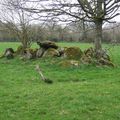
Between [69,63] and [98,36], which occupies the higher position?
[98,36]

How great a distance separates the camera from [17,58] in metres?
25.4

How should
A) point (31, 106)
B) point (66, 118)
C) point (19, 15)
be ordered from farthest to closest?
point (19, 15) → point (31, 106) → point (66, 118)

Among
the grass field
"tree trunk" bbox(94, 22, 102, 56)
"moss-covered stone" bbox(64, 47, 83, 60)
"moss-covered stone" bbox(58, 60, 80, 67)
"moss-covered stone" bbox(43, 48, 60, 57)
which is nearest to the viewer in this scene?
the grass field

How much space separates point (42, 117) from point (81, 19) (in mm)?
13795

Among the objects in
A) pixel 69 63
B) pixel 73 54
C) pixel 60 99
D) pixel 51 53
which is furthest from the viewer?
pixel 51 53

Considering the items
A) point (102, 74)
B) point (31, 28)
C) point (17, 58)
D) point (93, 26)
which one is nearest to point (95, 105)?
point (102, 74)

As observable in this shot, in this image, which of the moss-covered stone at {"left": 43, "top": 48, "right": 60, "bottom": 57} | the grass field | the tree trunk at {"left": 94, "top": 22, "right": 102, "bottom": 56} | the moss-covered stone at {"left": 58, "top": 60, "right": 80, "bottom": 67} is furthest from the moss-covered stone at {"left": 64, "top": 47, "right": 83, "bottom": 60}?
the grass field

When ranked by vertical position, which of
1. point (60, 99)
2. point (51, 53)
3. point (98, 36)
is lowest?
point (60, 99)

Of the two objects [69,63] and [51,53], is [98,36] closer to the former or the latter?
[51,53]

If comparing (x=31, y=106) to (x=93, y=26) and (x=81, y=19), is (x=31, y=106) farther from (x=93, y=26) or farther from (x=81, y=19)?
(x=93, y=26)

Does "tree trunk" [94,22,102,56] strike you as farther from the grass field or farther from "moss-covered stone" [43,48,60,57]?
the grass field

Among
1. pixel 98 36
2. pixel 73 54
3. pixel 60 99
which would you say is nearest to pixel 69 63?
pixel 73 54

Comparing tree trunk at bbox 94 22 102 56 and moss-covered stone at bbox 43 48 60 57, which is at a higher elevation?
tree trunk at bbox 94 22 102 56

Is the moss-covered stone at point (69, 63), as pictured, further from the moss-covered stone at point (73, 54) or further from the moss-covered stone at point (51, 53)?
the moss-covered stone at point (51, 53)
